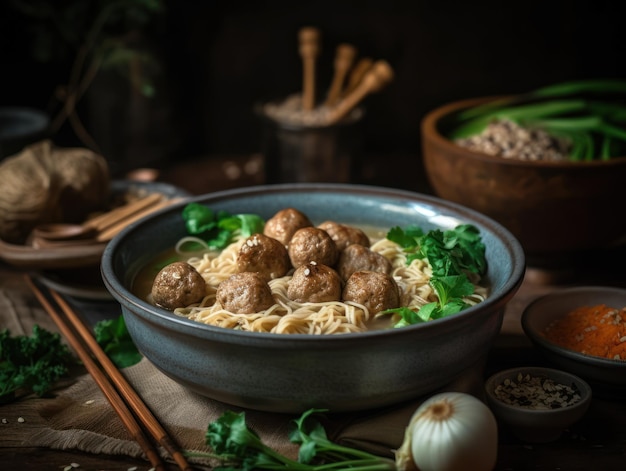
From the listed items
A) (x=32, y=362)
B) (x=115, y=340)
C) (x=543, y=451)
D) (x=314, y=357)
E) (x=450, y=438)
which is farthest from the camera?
(x=115, y=340)

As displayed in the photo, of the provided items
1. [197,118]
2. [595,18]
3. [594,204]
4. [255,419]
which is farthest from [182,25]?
[255,419]

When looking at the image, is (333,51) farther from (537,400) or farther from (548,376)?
(537,400)

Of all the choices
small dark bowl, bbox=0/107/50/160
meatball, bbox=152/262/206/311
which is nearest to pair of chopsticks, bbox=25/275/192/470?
meatball, bbox=152/262/206/311

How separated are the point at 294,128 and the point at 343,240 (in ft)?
5.08

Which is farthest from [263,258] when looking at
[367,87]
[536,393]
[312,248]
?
[367,87]

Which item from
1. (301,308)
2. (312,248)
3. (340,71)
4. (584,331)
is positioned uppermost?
(340,71)

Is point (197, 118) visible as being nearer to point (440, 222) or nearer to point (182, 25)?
point (182, 25)

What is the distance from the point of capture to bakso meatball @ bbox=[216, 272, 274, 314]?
2.62 meters

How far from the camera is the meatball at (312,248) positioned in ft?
9.39

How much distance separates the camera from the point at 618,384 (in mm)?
2658

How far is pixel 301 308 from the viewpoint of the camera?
8.80 ft

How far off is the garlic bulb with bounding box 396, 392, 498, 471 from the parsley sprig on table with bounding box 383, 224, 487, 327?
0.38 metres

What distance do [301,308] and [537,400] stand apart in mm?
819

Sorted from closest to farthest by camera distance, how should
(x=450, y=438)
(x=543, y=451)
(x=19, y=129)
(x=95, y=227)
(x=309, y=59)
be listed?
(x=450, y=438)
(x=543, y=451)
(x=95, y=227)
(x=19, y=129)
(x=309, y=59)
